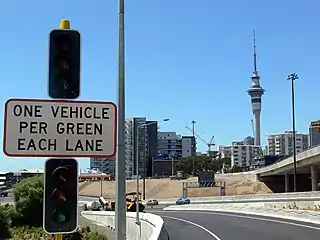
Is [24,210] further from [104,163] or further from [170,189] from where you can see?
[170,189]

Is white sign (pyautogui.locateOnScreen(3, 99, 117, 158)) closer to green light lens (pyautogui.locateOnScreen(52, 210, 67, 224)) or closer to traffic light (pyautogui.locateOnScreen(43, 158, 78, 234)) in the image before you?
traffic light (pyautogui.locateOnScreen(43, 158, 78, 234))

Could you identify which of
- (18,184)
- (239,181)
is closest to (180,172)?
(239,181)

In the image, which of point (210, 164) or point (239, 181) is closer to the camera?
point (239, 181)

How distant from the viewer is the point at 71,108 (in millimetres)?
6512

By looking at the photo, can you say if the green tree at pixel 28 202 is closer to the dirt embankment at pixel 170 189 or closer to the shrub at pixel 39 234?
the shrub at pixel 39 234

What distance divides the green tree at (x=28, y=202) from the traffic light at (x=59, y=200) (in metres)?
64.9

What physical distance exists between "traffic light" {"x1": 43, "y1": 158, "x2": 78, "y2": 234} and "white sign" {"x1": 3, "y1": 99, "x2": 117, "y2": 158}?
0.68ft

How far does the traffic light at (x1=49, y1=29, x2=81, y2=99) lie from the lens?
674 centimetres

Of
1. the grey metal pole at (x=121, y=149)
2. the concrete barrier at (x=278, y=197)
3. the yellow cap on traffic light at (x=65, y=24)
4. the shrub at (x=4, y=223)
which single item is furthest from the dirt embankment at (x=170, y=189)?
the yellow cap on traffic light at (x=65, y=24)

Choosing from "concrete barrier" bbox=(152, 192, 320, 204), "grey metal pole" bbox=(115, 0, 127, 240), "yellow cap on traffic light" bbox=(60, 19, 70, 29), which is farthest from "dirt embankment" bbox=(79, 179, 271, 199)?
"yellow cap on traffic light" bbox=(60, 19, 70, 29)

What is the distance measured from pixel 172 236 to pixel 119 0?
23.0 metres

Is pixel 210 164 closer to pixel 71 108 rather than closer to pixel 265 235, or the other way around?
pixel 265 235

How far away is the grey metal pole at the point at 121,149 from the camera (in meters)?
9.70

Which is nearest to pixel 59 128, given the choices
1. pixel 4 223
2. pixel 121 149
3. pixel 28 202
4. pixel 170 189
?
pixel 121 149
